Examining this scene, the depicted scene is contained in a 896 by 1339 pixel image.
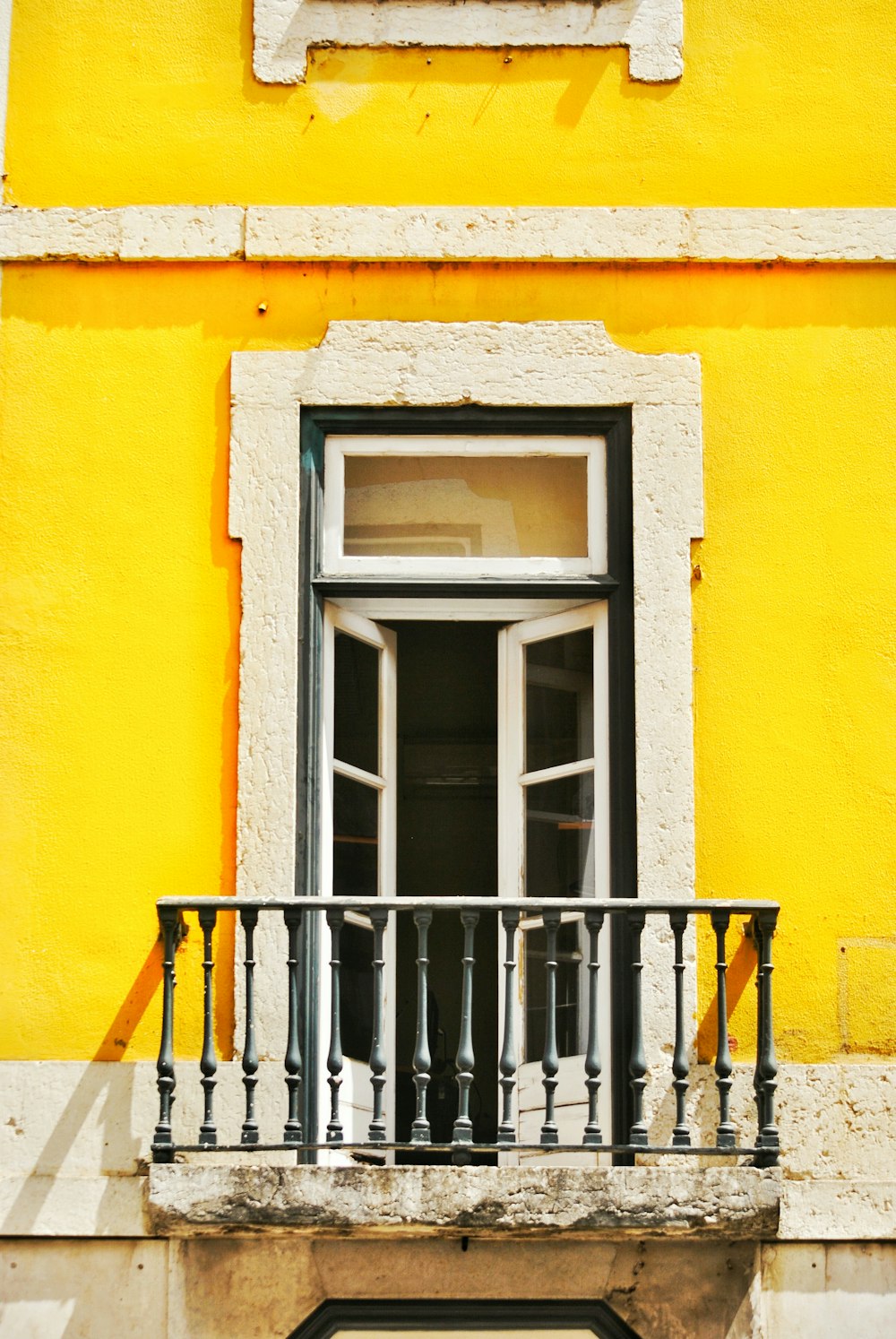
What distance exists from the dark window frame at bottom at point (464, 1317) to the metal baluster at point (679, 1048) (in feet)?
1.66

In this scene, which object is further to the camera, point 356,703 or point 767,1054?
point 356,703

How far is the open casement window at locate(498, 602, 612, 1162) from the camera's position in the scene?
18.4ft

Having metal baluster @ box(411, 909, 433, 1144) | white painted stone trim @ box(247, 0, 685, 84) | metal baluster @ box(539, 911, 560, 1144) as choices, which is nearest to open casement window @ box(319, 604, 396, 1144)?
metal baluster @ box(411, 909, 433, 1144)

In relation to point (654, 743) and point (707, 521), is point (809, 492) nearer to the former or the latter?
point (707, 521)

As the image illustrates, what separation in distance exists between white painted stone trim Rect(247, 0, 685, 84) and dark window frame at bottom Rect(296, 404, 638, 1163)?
3.45 ft

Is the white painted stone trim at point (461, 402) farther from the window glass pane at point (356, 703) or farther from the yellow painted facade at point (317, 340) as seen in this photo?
the window glass pane at point (356, 703)

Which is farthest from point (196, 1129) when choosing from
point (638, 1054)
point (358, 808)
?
point (638, 1054)

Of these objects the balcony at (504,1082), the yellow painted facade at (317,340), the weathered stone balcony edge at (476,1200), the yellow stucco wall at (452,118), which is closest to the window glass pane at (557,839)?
the balcony at (504,1082)

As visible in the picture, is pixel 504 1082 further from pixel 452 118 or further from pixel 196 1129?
pixel 452 118

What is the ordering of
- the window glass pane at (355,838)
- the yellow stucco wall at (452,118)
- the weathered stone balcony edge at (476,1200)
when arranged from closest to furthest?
the weathered stone balcony edge at (476,1200)
the window glass pane at (355,838)
the yellow stucco wall at (452,118)

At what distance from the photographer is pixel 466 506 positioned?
580cm

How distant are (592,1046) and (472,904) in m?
0.48

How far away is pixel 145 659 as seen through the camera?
5582 mm

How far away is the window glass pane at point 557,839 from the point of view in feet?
18.7
